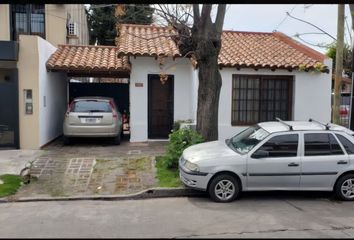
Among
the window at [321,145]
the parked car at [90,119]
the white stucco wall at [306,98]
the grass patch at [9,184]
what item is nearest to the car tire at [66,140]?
the parked car at [90,119]

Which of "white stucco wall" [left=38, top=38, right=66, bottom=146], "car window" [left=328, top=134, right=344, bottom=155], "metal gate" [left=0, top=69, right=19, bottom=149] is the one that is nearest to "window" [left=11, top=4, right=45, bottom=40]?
"white stucco wall" [left=38, top=38, right=66, bottom=146]

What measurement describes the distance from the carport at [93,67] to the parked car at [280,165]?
6828 mm

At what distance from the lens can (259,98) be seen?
1422 cm

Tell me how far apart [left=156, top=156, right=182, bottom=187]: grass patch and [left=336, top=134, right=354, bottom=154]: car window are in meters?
3.52

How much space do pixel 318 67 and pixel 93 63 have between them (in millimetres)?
7875

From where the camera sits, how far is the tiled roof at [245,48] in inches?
543

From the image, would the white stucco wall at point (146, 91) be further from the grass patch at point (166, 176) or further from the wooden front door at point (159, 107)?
the grass patch at point (166, 176)

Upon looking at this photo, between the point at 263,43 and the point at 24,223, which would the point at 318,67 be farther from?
the point at 24,223

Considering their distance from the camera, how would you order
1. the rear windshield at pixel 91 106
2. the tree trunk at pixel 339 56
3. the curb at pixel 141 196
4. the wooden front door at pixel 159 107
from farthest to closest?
the wooden front door at pixel 159 107
the rear windshield at pixel 91 106
the tree trunk at pixel 339 56
the curb at pixel 141 196

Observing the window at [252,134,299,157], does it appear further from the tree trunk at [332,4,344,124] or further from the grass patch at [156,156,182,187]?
the tree trunk at [332,4,344,124]

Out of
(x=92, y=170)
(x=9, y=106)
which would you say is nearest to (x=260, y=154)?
(x=92, y=170)

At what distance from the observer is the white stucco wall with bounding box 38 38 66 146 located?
502 inches

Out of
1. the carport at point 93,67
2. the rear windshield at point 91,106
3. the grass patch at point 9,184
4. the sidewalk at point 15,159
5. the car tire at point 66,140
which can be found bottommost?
the grass patch at point 9,184

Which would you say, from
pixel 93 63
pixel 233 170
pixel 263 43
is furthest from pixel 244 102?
pixel 233 170
